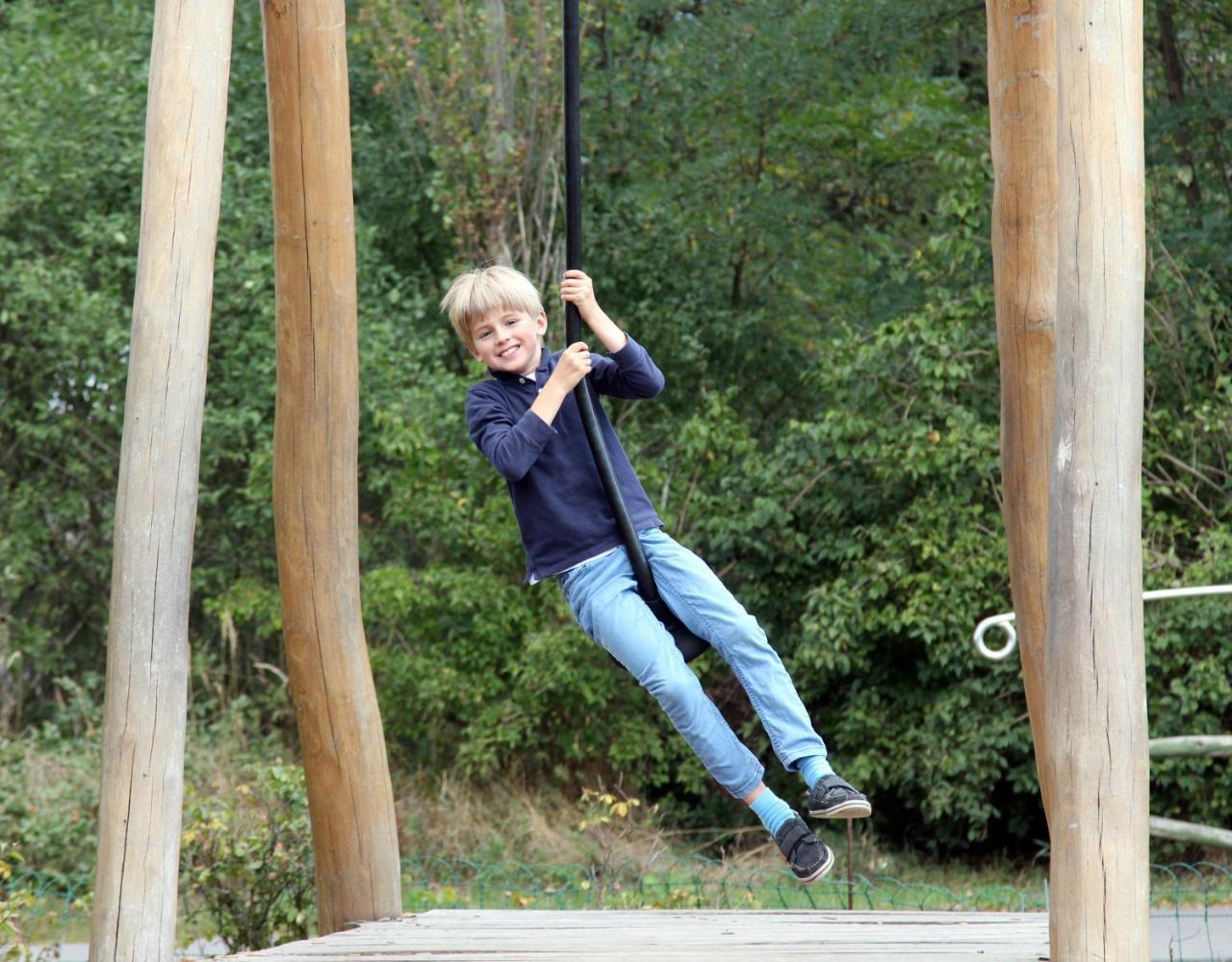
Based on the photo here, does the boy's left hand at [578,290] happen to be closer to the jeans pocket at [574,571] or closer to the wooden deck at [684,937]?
the jeans pocket at [574,571]

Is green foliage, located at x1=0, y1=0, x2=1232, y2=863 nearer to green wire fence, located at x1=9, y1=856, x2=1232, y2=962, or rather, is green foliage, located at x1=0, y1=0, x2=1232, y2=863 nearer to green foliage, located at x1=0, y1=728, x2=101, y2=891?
green foliage, located at x1=0, y1=728, x2=101, y2=891

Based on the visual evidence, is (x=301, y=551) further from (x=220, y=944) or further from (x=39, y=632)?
(x=39, y=632)

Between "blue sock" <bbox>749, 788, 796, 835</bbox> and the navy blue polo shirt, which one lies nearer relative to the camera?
"blue sock" <bbox>749, 788, 796, 835</bbox>

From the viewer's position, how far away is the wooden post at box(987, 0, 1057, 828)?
3828 millimetres

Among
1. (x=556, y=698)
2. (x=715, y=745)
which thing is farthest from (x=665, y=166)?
(x=715, y=745)

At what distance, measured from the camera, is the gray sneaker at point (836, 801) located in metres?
3.37

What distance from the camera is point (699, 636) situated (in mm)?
3729

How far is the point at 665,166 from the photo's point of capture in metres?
12.1

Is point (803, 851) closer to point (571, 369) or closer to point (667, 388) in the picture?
point (571, 369)

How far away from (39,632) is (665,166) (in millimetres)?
5641

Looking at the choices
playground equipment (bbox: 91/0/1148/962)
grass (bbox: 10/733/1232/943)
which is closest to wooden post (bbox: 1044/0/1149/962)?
playground equipment (bbox: 91/0/1148/962)

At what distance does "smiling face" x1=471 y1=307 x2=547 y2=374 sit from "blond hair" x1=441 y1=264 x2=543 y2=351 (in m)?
0.02

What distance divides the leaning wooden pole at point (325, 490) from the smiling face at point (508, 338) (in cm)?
74

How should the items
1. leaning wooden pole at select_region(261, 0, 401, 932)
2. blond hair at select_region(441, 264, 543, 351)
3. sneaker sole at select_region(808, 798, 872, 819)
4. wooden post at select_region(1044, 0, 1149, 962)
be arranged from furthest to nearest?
1. leaning wooden pole at select_region(261, 0, 401, 932)
2. blond hair at select_region(441, 264, 543, 351)
3. sneaker sole at select_region(808, 798, 872, 819)
4. wooden post at select_region(1044, 0, 1149, 962)
